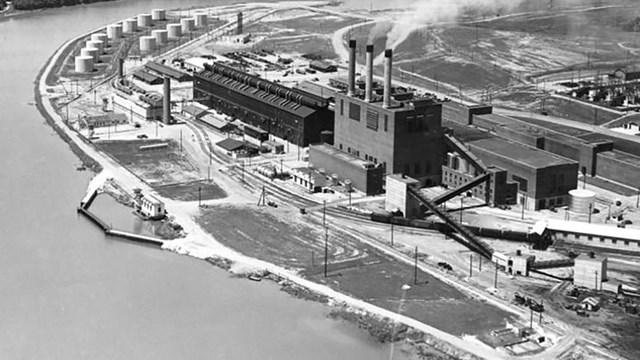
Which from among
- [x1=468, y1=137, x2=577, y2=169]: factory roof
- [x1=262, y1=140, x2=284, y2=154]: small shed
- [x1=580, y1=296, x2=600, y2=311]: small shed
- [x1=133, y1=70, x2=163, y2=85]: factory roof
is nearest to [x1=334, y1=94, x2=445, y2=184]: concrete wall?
[x1=468, y1=137, x2=577, y2=169]: factory roof

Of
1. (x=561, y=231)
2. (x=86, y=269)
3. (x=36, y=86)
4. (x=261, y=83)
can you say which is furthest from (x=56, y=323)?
(x=36, y=86)

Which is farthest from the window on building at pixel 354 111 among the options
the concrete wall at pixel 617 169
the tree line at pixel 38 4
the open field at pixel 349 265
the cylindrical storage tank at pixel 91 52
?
the tree line at pixel 38 4

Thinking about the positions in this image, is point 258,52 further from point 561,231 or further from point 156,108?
point 561,231

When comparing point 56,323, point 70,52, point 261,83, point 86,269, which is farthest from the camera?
point 70,52

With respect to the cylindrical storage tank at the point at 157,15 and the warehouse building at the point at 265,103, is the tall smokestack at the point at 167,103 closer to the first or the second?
the warehouse building at the point at 265,103

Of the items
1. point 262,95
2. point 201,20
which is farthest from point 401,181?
point 201,20

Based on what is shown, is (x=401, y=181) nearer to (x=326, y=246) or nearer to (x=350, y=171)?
(x=350, y=171)
